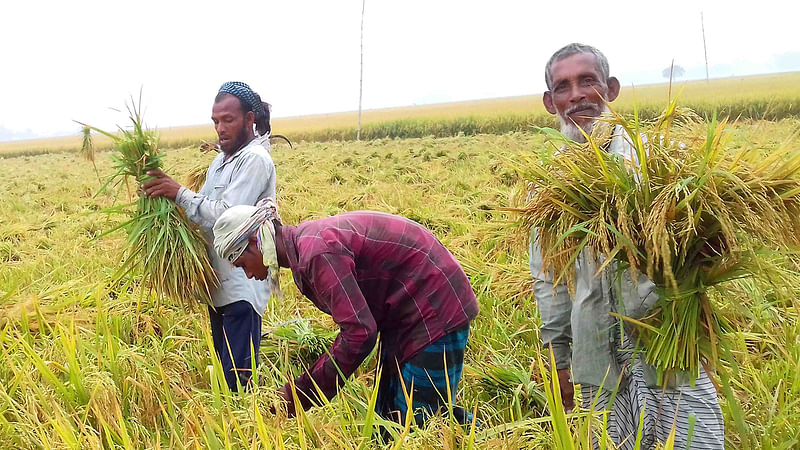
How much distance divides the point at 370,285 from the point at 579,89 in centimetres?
89

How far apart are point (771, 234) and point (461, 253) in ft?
10.4

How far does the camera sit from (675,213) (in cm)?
109

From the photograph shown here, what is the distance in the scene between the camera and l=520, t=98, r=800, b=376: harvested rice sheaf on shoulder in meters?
1.07

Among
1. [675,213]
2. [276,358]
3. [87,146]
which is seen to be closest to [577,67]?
[675,213]

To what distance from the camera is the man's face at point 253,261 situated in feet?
5.80

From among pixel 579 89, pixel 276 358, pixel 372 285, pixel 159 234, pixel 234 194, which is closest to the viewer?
pixel 579 89

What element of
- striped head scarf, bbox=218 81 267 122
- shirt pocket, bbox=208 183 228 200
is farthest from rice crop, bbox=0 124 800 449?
striped head scarf, bbox=218 81 267 122

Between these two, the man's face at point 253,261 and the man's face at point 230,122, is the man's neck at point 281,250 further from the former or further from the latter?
the man's face at point 230,122

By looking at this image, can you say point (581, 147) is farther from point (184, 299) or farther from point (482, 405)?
point (184, 299)

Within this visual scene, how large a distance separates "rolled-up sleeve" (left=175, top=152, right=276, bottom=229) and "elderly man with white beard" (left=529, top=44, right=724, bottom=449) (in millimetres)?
1148

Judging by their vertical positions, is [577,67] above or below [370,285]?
Result: above

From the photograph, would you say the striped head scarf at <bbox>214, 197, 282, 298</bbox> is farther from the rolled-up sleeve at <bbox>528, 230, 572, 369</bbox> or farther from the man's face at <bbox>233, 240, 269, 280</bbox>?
the rolled-up sleeve at <bbox>528, 230, 572, 369</bbox>

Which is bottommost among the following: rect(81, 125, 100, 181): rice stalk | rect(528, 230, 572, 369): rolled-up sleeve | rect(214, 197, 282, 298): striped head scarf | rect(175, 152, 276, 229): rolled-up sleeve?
rect(528, 230, 572, 369): rolled-up sleeve

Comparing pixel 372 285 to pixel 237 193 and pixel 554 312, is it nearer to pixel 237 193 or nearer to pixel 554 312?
pixel 554 312
